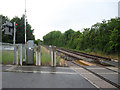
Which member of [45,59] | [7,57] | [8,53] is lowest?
[45,59]

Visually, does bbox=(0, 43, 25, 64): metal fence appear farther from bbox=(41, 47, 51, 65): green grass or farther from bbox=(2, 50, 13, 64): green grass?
bbox=(41, 47, 51, 65): green grass

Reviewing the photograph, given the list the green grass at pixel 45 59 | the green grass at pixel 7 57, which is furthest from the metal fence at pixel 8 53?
the green grass at pixel 45 59

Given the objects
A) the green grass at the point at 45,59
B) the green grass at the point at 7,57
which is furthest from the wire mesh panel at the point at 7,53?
the green grass at the point at 45,59

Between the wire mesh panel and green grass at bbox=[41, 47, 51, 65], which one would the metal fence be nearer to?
the wire mesh panel

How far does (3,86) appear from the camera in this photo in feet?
15.5

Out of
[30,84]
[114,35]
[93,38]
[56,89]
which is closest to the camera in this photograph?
[56,89]

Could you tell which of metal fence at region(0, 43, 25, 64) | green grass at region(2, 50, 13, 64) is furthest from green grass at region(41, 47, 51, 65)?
green grass at region(2, 50, 13, 64)

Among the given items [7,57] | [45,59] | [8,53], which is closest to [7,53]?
[8,53]

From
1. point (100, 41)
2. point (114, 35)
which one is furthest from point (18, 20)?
point (114, 35)

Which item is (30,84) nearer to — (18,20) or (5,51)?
(5,51)

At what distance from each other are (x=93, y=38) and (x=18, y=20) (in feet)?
76.4

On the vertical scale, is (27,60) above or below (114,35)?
below

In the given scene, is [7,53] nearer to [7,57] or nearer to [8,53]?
[8,53]

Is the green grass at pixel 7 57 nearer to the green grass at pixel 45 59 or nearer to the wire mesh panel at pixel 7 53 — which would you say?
the wire mesh panel at pixel 7 53
